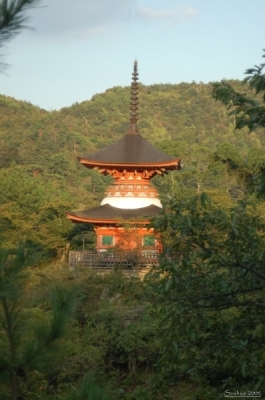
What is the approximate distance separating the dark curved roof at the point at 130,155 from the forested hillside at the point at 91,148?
272 centimetres

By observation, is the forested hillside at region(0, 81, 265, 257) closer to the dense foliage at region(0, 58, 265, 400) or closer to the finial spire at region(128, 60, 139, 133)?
the dense foliage at region(0, 58, 265, 400)

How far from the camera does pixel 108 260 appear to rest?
715 inches

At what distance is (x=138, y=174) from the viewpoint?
65.6ft

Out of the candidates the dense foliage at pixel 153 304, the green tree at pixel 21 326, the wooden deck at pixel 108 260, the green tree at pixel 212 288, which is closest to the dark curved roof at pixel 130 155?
the wooden deck at pixel 108 260

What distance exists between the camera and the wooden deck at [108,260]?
58.0 ft

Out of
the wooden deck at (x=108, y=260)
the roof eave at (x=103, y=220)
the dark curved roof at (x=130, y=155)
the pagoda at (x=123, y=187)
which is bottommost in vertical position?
the wooden deck at (x=108, y=260)

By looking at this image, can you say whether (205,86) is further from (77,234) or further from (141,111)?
(77,234)

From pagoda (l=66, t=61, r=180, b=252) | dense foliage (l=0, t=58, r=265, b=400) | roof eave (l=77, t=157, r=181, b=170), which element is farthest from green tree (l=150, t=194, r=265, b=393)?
roof eave (l=77, t=157, r=181, b=170)

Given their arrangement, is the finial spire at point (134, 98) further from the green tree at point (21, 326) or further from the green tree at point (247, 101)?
the green tree at point (21, 326)

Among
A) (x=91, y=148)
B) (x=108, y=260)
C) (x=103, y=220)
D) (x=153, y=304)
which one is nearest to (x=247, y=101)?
(x=153, y=304)

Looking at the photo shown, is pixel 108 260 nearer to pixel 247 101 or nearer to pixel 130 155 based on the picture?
pixel 130 155

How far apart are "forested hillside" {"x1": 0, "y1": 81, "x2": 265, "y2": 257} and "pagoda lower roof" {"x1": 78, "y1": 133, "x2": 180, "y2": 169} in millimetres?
2746

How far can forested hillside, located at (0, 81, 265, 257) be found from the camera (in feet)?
80.9

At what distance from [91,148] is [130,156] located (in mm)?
42055
